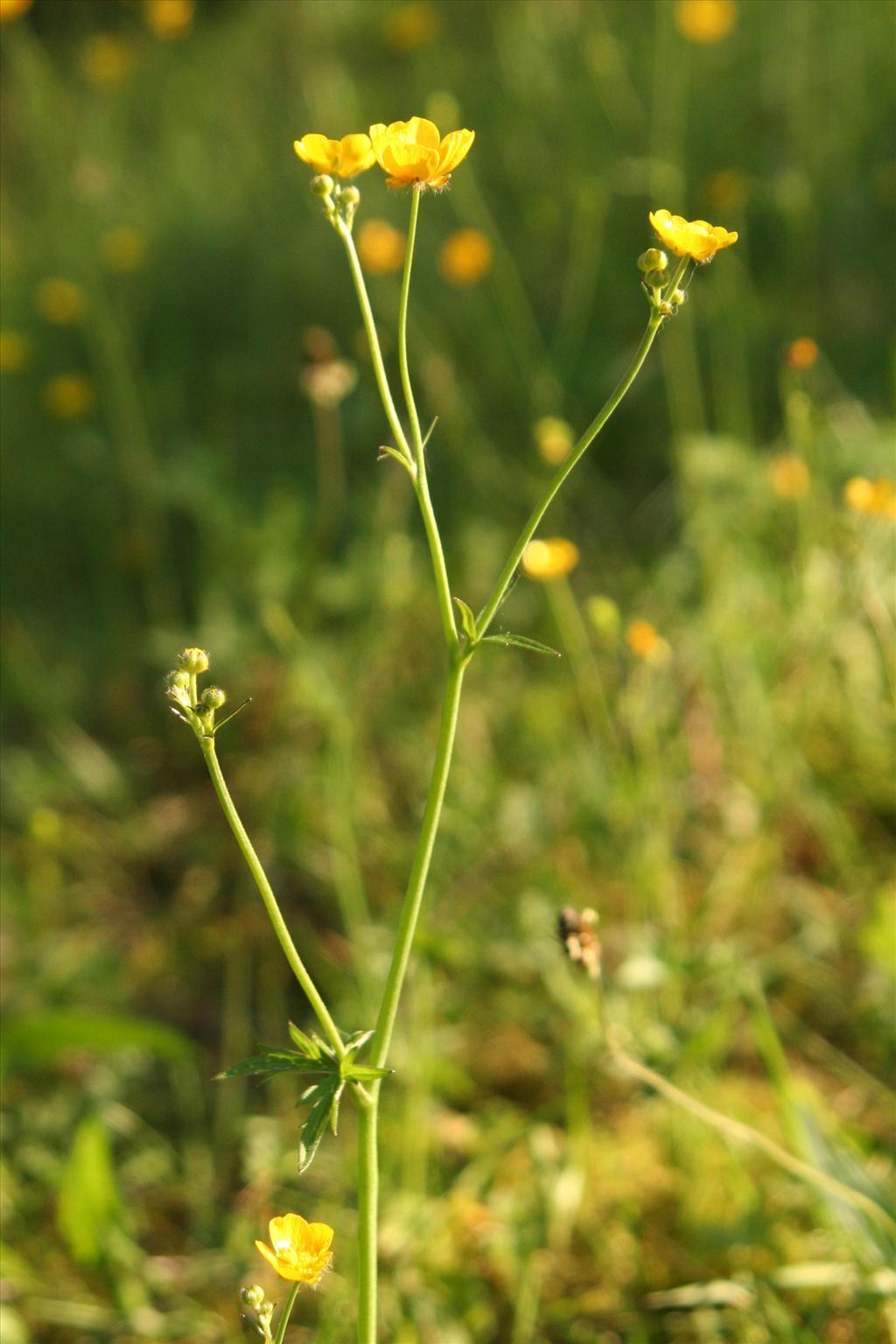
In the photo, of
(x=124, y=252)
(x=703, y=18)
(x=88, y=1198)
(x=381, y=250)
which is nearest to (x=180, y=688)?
(x=88, y=1198)

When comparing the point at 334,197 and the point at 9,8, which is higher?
the point at 9,8

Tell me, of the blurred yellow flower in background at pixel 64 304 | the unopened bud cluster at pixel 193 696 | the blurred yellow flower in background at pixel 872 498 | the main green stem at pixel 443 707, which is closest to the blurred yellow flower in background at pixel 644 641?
the blurred yellow flower in background at pixel 872 498

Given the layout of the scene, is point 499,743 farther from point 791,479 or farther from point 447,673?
point 447,673

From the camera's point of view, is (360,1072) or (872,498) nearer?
(360,1072)

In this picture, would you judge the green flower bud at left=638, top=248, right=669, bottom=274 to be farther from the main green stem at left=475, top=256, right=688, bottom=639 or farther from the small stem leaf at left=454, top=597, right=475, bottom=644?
the small stem leaf at left=454, top=597, right=475, bottom=644

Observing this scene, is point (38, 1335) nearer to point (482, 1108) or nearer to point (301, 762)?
point (482, 1108)

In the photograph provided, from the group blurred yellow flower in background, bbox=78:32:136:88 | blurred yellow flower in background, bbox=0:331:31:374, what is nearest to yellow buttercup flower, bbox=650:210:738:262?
blurred yellow flower in background, bbox=0:331:31:374

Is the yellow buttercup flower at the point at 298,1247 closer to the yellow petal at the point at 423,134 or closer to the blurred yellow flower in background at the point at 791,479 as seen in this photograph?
the yellow petal at the point at 423,134
